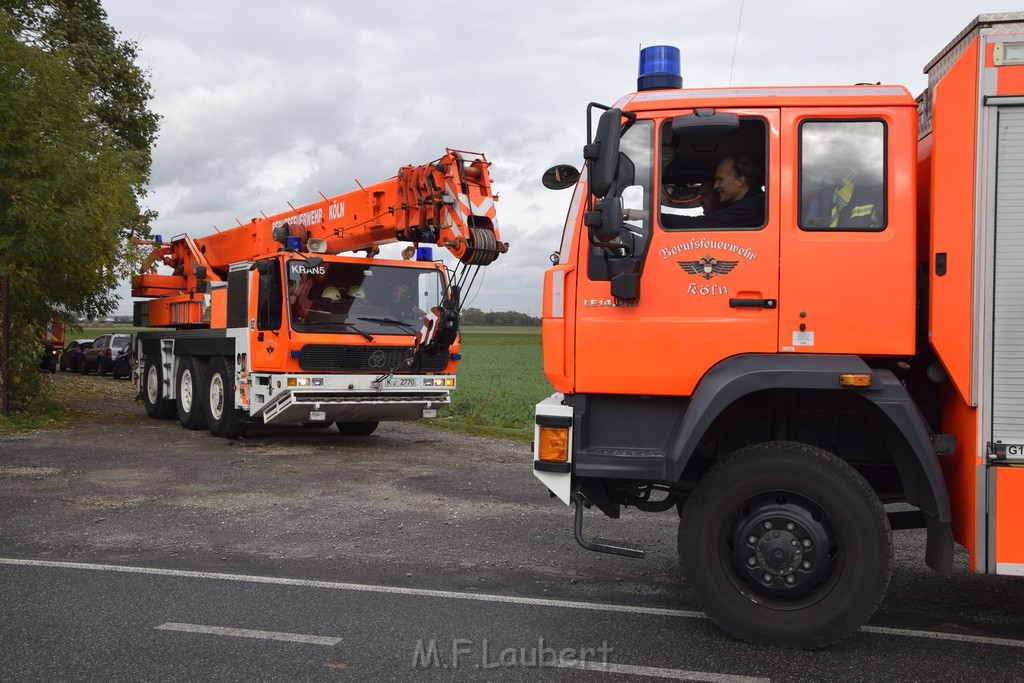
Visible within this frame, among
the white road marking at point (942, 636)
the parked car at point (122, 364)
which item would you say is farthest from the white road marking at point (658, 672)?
the parked car at point (122, 364)

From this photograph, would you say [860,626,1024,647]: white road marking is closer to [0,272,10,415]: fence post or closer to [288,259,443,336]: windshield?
[288,259,443,336]: windshield

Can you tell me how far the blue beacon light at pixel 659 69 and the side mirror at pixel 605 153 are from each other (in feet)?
2.08

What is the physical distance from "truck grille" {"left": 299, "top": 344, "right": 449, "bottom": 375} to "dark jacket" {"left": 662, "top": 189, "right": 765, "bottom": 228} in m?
7.39

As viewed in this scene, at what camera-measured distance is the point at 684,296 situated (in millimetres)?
4672

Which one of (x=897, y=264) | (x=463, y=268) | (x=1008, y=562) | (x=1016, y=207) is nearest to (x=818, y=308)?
(x=897, y=264)

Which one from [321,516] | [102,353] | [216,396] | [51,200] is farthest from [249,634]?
[102,353]

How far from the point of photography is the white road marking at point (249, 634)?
4.52m

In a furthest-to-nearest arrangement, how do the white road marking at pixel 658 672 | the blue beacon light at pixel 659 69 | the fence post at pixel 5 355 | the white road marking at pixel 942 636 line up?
the fence post at pixel 5 355, the blue beacon light at pixel 659 69, the white road marking at pixel 942 636, the white road marking at pixel 658 672

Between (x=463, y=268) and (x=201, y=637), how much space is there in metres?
6.03

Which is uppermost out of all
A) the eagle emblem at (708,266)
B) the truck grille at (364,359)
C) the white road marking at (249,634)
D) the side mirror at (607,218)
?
the side mirror at (607,218)

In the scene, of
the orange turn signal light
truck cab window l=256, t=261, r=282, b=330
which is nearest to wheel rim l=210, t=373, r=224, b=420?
truck cab window l=256, t=261, r=282, b=330

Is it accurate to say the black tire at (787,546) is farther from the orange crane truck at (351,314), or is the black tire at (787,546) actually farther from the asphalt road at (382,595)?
the orange crane truck at (351,314)

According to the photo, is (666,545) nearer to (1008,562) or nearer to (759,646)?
(759,646)

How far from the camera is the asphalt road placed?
4223 mm
